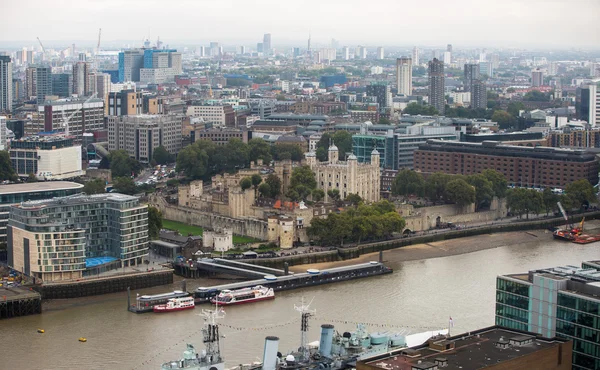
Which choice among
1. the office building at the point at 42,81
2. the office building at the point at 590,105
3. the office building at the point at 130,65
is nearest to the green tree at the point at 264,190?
the office building at the point at 590,105

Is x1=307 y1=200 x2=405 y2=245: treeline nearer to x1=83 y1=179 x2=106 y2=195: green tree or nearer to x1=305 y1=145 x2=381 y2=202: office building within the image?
x1=305 y1=145 x2=381 y2=202: office building

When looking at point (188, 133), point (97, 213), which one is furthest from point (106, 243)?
point (188, 133)

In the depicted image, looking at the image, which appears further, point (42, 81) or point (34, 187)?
point (42, 81)

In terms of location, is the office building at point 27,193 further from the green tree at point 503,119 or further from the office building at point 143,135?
the green tree at point 503,119

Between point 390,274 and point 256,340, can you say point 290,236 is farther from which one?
point 256,340

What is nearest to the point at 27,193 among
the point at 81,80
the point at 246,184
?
the point at 246,184

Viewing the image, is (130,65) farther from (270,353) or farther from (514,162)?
(270,353)
